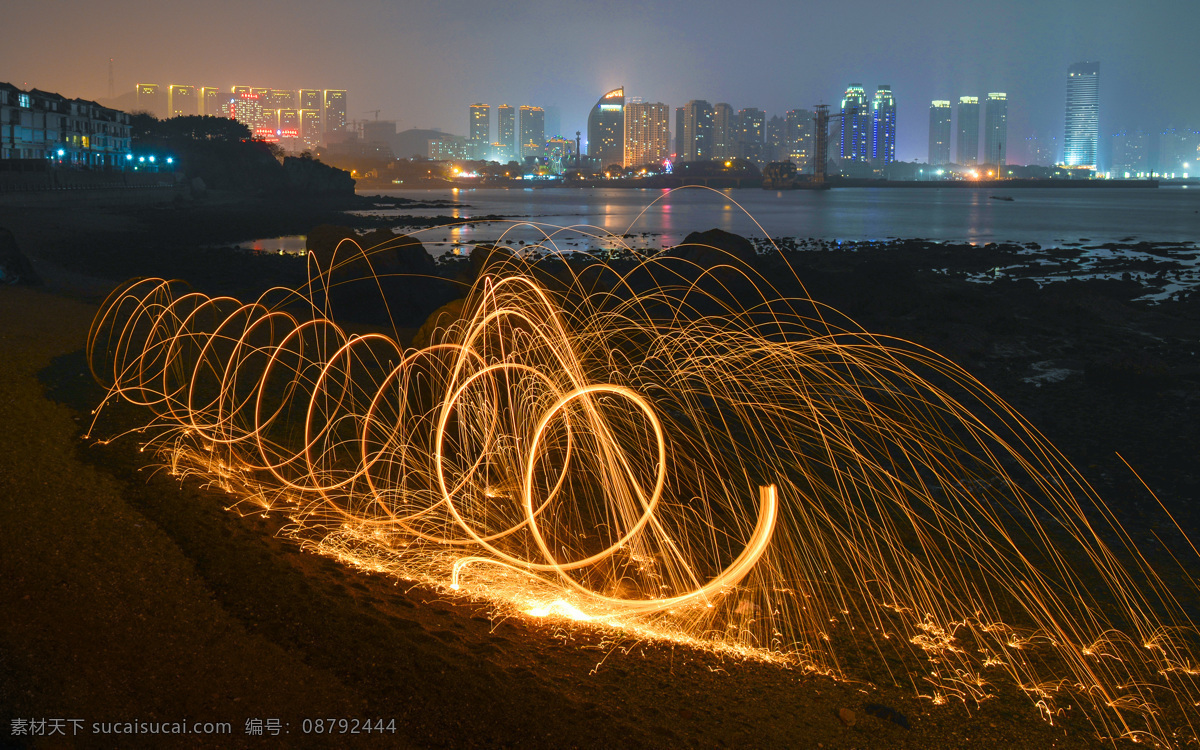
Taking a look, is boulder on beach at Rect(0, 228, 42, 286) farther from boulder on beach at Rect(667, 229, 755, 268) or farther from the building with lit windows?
the building with lit windows

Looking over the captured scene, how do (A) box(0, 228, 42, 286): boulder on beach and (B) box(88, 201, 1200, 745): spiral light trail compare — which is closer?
(B) box(88, 201, 1200, 745): spiral light trail

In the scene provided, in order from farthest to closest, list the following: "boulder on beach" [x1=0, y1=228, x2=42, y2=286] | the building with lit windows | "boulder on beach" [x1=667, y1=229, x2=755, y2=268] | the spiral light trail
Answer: the building with lit windows → "boulder on beach" [x1=667, y1=229, x2=755, y2=268] → "boulder on beach" [x1=0, y1=228, x2=42, y2=286] → the spiral light trail

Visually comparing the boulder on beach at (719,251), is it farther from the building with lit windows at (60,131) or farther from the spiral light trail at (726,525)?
the building with lit windows at (60,131)

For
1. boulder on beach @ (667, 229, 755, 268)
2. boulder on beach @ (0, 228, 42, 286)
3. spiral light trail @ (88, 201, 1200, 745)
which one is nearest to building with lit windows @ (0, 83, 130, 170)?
boulder on beach @ (0, 228, 42, 286)

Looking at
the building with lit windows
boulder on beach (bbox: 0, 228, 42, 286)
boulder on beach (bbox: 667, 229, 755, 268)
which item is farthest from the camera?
the building with lit windows

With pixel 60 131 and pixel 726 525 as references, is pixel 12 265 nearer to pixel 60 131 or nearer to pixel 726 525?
pixel 726 525

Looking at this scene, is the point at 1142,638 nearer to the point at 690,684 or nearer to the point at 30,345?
the point at 690,684

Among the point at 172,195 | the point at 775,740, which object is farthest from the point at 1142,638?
the point at 172,195

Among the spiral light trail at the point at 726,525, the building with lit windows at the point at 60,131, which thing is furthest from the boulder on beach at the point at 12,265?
the building with lit windows at the point at 60,131
